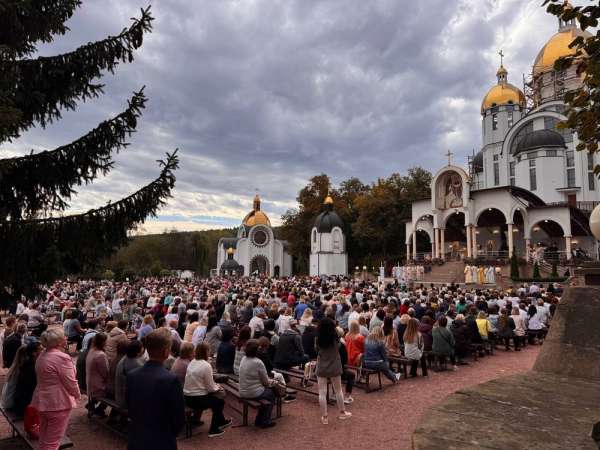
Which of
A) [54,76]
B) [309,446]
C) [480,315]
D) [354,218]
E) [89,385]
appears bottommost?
[309,446]

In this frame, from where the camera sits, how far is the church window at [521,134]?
45125mm

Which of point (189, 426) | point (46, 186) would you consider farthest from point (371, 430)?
point (46, 186)

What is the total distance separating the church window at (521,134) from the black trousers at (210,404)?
48.4m

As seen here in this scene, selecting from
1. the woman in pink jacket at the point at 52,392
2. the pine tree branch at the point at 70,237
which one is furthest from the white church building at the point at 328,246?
the woman in pink jacket at the point at 52,392

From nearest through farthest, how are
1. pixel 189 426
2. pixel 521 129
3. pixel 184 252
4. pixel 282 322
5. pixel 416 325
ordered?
pixel 189 426, pixel 416 325, pixel 282 322, pixel 521 129, pixel 184 252

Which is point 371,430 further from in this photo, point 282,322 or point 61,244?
point 61,244

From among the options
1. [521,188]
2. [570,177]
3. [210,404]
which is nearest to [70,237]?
[210,404]

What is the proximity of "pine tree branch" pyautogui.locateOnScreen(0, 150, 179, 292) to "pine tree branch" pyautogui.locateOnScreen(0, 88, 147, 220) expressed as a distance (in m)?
0.64

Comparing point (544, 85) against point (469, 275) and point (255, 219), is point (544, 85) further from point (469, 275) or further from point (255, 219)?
point (255, 219)

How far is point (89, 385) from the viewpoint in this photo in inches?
242

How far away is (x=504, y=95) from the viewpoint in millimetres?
51219

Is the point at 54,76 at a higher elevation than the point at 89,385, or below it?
higher

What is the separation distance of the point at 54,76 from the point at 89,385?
Result: 4.83 metres

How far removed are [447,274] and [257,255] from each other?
1352 inches
